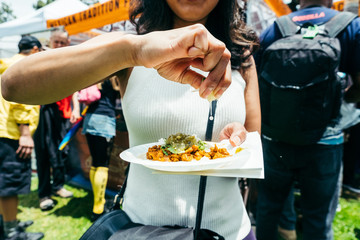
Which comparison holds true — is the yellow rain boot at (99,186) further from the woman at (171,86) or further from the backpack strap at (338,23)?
the backpack strap at (338,23)

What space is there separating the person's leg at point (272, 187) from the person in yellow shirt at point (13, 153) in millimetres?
2672

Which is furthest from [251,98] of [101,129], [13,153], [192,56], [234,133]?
[13,153]

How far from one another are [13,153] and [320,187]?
129 inches

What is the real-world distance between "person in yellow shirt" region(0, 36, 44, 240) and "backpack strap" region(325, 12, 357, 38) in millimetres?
3114

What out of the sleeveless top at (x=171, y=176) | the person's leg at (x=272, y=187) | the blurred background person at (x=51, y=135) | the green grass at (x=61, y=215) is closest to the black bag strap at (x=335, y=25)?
the person's leg at (x=272, y=187)

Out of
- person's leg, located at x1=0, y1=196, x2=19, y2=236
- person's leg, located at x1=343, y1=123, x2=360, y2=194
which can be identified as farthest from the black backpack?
person's leg, located at x1=0, y1=196, x2=19, y2=236

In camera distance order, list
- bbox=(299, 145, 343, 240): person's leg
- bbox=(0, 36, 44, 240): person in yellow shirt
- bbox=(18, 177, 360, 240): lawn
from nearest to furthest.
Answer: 1. bbox=(299, 145, 343, 240): person's leg
2. bbox=(0, 36, 44, 240): person in yellow shirt
3. bbox=(18, 177, 360, 240): lawn

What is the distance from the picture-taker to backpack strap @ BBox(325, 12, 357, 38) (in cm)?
172

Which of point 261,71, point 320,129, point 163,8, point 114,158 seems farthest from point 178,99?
point 114,158

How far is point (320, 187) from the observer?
1.85m

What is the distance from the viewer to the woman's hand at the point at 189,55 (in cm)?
69

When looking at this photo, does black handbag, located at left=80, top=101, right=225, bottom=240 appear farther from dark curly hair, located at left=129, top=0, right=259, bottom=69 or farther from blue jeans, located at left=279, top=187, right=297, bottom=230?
blue jeans, located at left=279, top=187, right=297, bottom=230

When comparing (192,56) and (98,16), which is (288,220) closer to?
(192,56)

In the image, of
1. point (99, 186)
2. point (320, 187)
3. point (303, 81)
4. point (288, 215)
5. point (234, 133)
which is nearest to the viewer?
point (234, 133)
